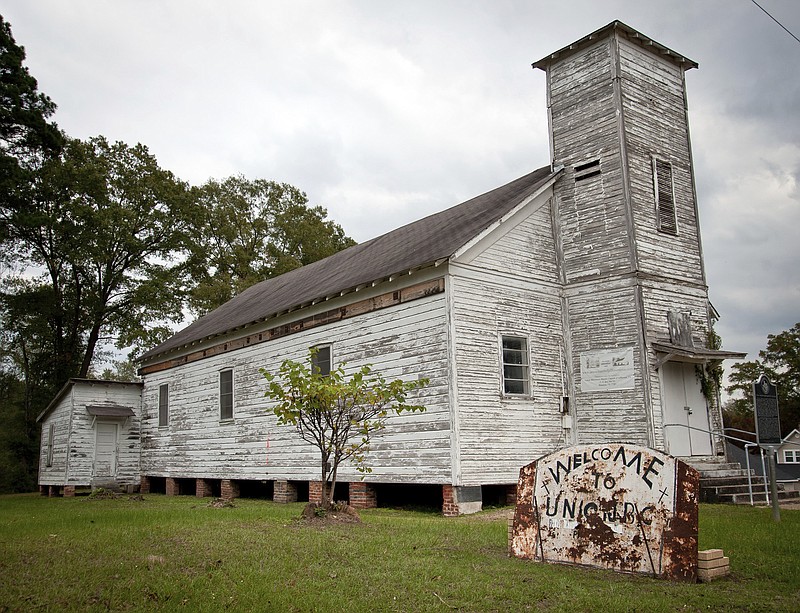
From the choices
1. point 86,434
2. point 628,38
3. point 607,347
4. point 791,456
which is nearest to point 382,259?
point 607,347

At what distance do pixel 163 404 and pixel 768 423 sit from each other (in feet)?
62.4

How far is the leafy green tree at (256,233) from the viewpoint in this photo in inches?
1574

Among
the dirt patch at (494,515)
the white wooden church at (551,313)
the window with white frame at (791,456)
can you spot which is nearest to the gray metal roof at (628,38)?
the white wooden church at (551,313)

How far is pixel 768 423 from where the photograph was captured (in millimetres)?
10648

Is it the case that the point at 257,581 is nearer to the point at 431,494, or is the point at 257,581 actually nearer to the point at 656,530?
the point at 656,530

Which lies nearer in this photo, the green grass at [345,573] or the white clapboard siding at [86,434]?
the green grass at [345,573]

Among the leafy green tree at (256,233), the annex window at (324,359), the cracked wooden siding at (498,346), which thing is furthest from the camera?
the leafy green tree at (256,233)

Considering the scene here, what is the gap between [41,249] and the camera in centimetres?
3425

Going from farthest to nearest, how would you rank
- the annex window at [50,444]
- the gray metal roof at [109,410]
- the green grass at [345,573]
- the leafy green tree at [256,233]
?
1. the leafy green tree at [256,233]
2. the annex window at [50,444]
3. the gray metal roof at [109,410]
4. the green grass at [345,573]

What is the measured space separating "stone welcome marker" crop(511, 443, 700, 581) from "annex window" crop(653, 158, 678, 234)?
9794mm

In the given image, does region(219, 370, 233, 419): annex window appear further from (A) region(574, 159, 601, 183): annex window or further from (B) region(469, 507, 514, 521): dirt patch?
(A) region(574, 159, 601, 183): annex window

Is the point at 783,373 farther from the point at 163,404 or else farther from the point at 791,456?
the point at 163,404

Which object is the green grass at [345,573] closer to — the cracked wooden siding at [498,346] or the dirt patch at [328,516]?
the dirt patch at [328,516]

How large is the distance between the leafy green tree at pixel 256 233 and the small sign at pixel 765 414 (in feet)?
101
